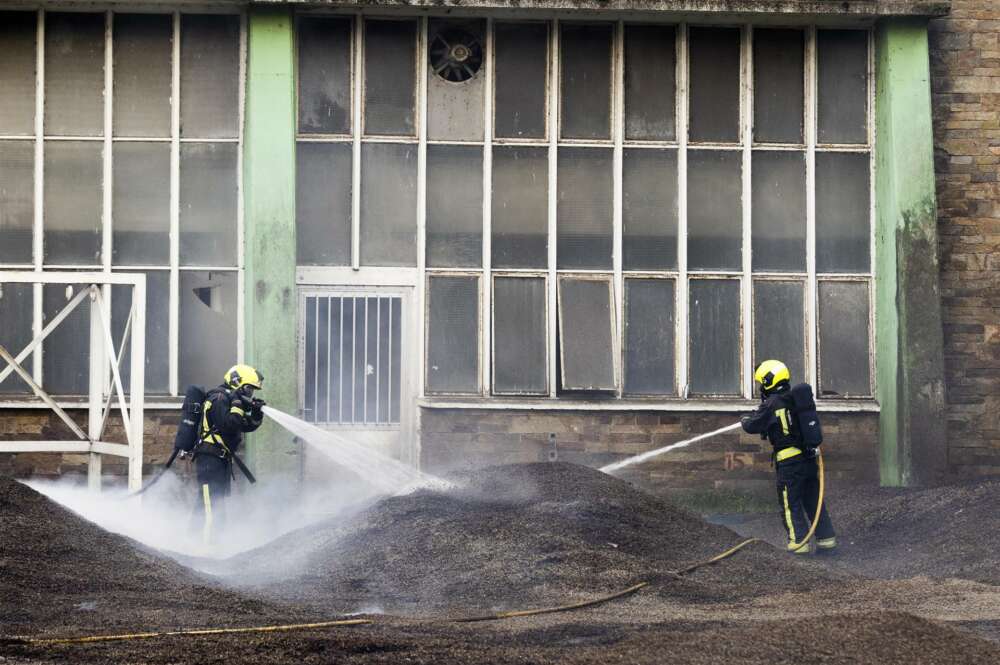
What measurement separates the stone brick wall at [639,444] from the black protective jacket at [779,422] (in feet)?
8.92

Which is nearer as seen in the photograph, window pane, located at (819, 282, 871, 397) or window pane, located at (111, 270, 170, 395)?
window pane, located at (111, 270, 170, 395)

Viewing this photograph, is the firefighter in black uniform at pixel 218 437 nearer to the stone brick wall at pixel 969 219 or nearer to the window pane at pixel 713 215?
the window pane at pixel 713 215

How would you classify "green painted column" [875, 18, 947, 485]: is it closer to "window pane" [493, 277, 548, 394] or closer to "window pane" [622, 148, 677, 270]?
"window pane" [622, 148, 677, 270]

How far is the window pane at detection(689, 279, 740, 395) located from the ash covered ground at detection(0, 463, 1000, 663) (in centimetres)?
210

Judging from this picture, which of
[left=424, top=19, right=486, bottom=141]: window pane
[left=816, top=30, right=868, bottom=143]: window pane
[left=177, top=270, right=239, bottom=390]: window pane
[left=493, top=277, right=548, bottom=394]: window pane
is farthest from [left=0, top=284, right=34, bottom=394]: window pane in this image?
[left=816, top=30, right=868, bottom=143]: window pane

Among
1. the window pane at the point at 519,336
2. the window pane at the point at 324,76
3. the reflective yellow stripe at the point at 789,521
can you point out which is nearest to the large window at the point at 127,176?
the window pane at the point at 324,76

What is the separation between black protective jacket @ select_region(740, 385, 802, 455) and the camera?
14539mm

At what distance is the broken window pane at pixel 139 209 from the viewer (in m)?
17.2

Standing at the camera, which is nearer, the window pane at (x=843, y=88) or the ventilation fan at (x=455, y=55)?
the ventilation fan at (x=455, y=55)

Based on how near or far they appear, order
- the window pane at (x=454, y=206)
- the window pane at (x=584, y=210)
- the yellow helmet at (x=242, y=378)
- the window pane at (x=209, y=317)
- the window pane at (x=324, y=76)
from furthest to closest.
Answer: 1. the window pane at (x=584, y=210)
2. the window pane at (x=454, y=206)
3. the window pane at (x=324, y=76)
4. the window pane at (x=209, y=317)
5. the yellow helmet at (x=242, y=378)

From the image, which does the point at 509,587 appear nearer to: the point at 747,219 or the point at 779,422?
the point at 779,422

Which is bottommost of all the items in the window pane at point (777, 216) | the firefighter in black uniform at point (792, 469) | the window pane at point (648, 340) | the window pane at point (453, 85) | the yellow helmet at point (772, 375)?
the firefighter in black uniform at point (792, 469)

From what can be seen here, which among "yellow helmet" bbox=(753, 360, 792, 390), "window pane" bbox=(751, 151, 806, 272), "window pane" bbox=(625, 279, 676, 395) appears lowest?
Result: "yellow helmet" bbox=(753, 360, 792, 390)

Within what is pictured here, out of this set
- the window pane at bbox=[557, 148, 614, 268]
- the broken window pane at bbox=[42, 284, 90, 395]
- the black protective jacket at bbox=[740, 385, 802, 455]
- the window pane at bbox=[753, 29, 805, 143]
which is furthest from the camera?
the window pane at bbox=[753, 29, 805, 143]
